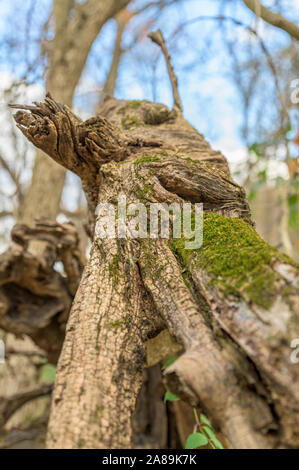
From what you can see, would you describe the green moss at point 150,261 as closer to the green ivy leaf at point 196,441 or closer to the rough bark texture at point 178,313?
the rough bark texture at point 178,313

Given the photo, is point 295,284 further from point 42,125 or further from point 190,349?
point 42,125

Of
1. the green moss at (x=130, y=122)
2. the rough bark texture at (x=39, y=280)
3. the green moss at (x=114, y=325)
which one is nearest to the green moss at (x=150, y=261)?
the green moss at (x=114, y=325)

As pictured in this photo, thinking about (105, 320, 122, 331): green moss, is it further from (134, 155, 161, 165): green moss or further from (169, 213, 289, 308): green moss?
(134, 155, 161, 165): green moss

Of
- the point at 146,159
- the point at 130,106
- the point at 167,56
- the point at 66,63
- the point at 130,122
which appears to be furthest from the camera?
Result: the point at 66,63

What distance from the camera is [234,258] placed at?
118 centimetres

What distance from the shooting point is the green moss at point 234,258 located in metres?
1.03

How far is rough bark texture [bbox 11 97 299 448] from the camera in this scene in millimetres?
908

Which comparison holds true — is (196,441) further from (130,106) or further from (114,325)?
(130,106)

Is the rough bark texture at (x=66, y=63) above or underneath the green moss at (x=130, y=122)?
above

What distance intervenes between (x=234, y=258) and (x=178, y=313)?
1.00 ft

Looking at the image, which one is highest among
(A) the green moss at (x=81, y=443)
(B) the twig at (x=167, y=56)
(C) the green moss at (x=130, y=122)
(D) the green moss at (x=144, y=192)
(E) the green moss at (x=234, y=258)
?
(B) the twig at (x=167, y=56)

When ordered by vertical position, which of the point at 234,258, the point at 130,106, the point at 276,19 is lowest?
the point at 234,258

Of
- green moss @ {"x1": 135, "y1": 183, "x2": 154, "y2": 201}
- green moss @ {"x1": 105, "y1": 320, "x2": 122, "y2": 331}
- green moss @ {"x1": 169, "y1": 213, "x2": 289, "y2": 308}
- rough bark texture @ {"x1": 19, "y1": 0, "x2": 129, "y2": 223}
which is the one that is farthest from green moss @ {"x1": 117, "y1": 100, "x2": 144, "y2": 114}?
rough bark texture @ {"x1": 19, "y1": 0, "x2": 129, "y2": 223}

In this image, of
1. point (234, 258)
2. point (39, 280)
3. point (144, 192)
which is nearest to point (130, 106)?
point (144, 192)
